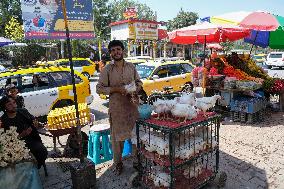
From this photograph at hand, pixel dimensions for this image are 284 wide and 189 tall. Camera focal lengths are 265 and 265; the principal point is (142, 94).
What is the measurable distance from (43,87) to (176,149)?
590cm

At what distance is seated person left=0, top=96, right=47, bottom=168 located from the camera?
4570mm

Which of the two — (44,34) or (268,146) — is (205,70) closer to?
(268,146)

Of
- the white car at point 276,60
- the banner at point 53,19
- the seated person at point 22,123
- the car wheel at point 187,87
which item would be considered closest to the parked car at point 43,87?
the seated person at point 22,123

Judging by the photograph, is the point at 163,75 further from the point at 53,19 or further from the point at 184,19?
the point at 184,19

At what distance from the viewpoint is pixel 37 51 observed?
101ft

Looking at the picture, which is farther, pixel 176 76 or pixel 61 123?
pixel 176 76

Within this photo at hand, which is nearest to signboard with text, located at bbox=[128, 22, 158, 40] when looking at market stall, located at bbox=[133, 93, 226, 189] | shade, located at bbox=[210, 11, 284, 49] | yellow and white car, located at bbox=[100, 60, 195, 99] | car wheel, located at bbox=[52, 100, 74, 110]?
yellow and white car, located at bbox=[100, 60, 195, 99]

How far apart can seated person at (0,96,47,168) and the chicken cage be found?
6.14 feet

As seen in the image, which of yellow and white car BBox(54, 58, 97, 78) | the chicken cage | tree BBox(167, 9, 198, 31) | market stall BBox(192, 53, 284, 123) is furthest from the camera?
tree BBox(167, 9, 198, 31)

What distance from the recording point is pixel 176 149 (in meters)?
3.69

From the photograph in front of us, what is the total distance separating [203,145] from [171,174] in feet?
2.41

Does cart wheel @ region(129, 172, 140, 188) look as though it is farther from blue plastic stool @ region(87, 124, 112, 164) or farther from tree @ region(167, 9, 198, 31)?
tree @ region(167, 9, 198, 31)

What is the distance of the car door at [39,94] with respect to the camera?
A: 7.96m

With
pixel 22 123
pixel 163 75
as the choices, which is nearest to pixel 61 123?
pixel 22 123
